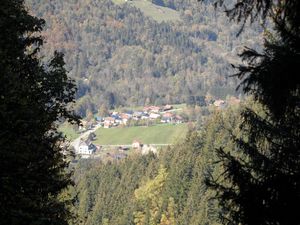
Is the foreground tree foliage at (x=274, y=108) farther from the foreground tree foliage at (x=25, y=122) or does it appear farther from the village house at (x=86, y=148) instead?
the village house at (x=86, y=148)

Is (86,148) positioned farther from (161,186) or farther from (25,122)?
(25,122)

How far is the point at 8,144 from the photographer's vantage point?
10.5 metres

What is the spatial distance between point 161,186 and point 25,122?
7134 cm

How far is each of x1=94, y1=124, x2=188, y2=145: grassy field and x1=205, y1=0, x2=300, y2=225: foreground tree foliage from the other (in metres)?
165

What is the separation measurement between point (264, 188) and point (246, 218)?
0.46m

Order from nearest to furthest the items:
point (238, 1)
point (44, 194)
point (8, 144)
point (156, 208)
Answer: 1. point (238, 1)
2. point (8, 144)
3. point (44, 194)
4. point (156, 208)

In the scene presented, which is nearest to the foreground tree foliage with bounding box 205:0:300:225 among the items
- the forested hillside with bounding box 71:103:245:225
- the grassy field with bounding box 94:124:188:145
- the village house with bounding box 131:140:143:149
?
the forested hillside with bounding box 71:103:245:225

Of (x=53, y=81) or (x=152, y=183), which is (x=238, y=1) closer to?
(x=53, y=81)

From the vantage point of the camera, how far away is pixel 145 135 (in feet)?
Result: 605

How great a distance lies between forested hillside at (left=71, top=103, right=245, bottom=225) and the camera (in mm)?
64000

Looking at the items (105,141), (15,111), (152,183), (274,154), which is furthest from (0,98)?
(105,141)

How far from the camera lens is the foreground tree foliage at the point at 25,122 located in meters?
10.4

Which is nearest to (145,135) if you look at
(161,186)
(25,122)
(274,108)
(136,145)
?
(136,145)

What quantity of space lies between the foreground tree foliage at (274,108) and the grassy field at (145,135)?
165277 millimetres
